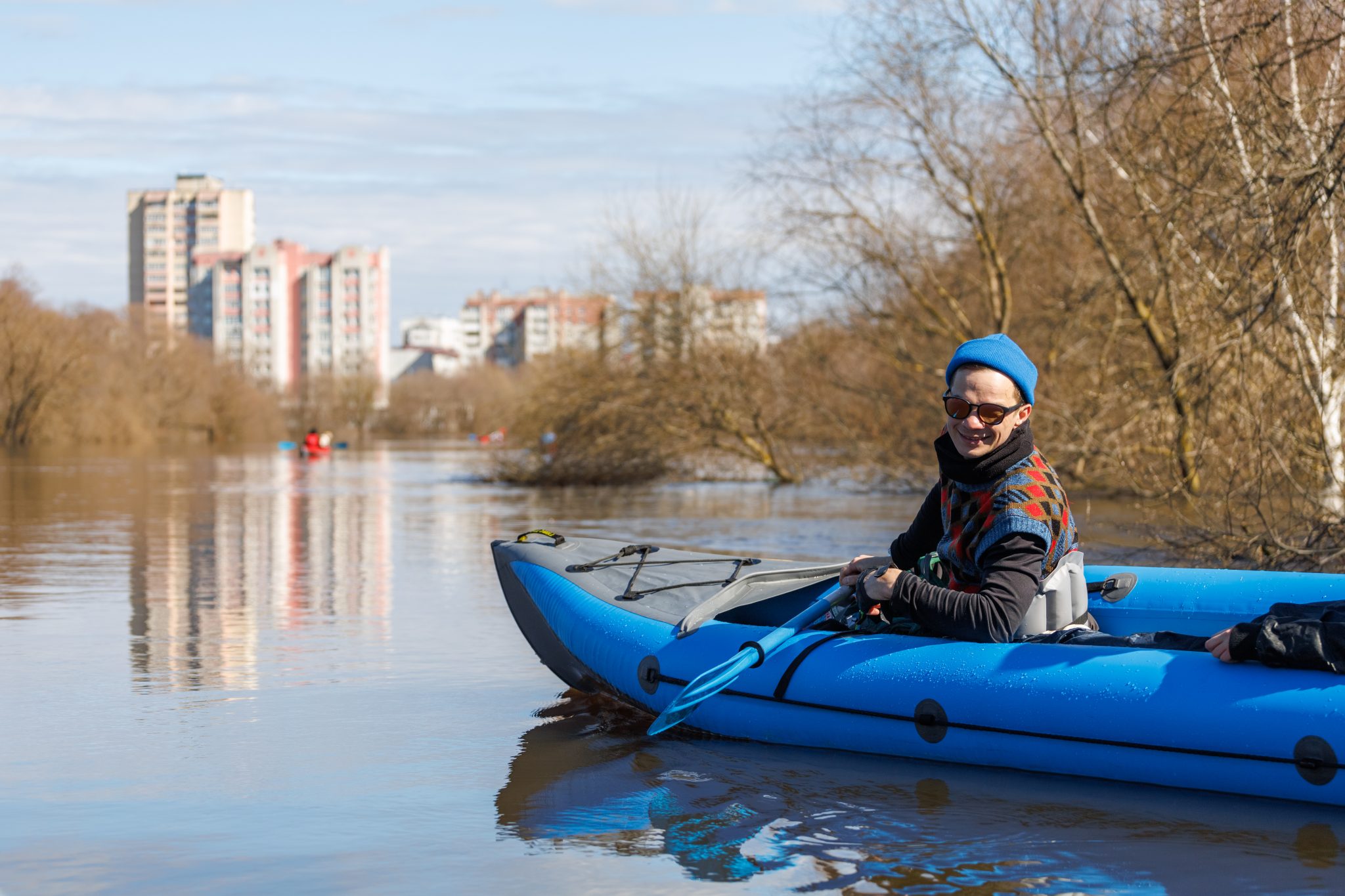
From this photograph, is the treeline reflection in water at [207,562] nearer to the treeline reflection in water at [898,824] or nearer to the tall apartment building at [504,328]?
the treeline reflection in water at [898,824]

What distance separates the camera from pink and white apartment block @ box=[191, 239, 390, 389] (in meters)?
122

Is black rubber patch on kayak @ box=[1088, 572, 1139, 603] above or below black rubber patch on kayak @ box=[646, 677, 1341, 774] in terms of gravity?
above

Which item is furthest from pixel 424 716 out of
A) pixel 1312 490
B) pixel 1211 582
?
pixel 1312 490

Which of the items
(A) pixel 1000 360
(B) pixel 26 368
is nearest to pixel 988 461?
(A) pixel 1000 360

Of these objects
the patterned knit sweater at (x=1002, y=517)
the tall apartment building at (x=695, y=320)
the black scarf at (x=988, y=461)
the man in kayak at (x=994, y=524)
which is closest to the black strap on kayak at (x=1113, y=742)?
the man in kayak at (x=994, y=524)

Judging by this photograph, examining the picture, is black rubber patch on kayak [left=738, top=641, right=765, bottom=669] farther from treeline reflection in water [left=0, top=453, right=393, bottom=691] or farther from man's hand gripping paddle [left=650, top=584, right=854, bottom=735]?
treeline reflection in water [left=0, top=453, right=393, bottom=691]

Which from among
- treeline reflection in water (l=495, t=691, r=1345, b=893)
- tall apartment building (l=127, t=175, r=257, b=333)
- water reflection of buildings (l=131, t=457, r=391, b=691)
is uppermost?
tall apartment building (l=127, t=175, r=257, b=333)

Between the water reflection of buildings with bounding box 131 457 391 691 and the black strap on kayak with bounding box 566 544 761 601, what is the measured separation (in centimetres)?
147

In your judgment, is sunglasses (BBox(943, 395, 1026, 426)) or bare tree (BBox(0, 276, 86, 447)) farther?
bare tree (BBox(0, 276, 86, 447))

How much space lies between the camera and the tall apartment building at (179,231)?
418 feet

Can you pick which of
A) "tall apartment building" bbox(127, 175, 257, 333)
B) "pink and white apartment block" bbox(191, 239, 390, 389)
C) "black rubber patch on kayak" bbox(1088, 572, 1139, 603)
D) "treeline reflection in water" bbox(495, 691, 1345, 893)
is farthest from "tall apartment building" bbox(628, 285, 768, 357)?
"tall apartment building" bbox(127, 175, 257, 333)

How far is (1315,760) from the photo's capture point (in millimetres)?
4098

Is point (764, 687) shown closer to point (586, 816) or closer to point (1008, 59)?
point (586, 816)

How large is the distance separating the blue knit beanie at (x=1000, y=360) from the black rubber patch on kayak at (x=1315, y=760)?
123 centimetres
